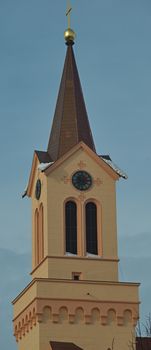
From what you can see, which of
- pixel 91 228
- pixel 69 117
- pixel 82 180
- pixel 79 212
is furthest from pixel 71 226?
pixel 69 117

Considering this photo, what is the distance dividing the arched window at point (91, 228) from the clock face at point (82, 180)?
0.99m

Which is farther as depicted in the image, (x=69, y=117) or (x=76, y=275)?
(x=69, y=117)

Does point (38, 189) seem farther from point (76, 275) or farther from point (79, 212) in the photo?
point (76, 275)

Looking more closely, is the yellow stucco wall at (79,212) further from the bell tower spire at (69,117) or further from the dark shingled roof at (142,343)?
the dark shingled roof at (142,343)

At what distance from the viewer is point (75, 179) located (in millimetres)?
65125

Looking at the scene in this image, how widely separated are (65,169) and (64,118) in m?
3.50

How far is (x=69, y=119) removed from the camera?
67.1 meters

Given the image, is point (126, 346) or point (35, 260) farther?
point (35, 260)

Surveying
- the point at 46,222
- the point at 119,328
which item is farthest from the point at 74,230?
the point at 119,328

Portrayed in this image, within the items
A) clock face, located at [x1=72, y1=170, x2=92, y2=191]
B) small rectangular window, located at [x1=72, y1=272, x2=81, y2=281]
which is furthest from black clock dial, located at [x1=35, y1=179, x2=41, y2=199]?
small rectangular window, located at [x1=72, y1=272, x2=81, y2=281]

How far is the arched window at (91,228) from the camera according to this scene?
64.1 meters

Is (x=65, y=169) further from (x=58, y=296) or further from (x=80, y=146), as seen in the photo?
(x=58, y=296)

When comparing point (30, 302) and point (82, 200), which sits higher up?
point (82, 200)

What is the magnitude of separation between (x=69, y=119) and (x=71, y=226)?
6596 mm
